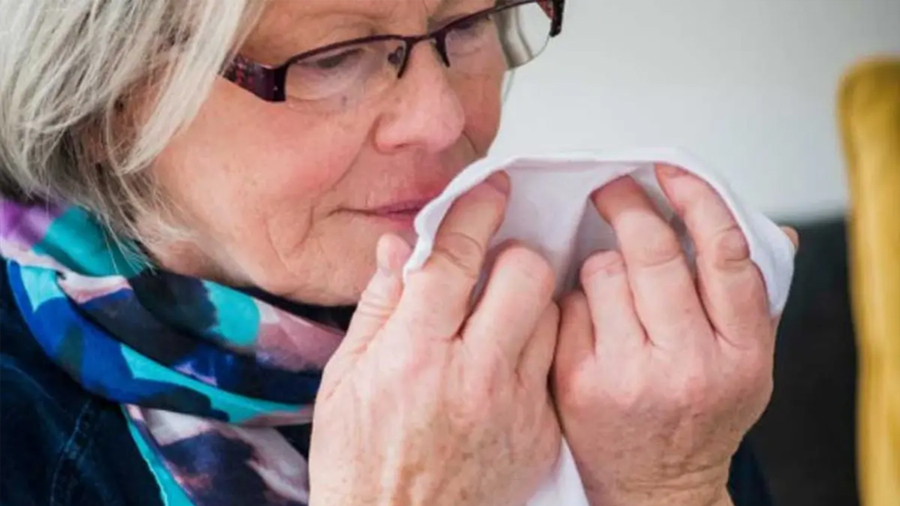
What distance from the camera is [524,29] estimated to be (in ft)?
3.48

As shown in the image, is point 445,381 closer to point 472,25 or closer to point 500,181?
point 500,181

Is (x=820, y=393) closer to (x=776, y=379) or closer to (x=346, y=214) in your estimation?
(x=776, y=379)

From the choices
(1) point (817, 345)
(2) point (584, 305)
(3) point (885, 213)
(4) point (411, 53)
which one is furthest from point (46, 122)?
(1) point (817, 345)

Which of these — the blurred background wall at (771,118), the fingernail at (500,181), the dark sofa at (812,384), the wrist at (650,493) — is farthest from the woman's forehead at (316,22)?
the dark sofa at (812,384)

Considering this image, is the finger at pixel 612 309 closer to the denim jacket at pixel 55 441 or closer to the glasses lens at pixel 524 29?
the glasses lens at pixel 524 29

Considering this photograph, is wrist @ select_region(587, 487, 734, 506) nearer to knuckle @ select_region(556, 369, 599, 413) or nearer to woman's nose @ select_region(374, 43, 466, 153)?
knuckle @ select_region(556, 369, 599, 413)

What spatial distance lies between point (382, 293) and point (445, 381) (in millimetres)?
77

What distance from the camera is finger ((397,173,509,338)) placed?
0.81 meters

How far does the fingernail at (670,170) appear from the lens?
2.68 ft

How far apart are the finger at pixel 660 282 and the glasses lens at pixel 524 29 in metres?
0.27

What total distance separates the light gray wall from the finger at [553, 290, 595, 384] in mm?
817

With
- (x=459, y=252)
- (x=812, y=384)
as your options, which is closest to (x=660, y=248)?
(x=459, y=252)

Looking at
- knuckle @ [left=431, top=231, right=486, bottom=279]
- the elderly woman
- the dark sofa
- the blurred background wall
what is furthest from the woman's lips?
the dark sofa

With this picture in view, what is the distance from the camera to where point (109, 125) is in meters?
0.94
